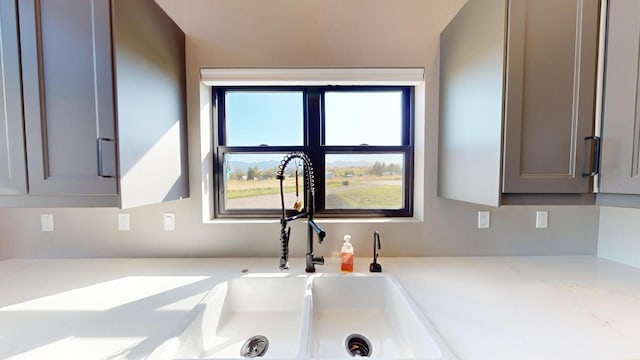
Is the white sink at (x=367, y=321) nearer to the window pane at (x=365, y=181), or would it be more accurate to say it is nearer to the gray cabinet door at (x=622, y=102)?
the window pane at (x=365, y=181)

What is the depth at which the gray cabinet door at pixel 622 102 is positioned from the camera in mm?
983

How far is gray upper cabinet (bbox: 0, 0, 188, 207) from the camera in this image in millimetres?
966

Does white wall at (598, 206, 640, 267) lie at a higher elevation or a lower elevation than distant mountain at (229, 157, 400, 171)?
lower

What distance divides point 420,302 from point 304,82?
1.30 m

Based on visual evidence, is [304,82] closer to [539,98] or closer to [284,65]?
[284,65]

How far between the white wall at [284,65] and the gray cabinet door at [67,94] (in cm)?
48

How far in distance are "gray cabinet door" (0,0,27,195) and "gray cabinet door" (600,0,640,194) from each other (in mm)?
2433

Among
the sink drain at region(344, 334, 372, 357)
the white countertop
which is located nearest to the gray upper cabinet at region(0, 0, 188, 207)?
the white countertop

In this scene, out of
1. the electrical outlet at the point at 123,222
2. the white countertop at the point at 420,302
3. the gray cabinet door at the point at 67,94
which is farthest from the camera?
the electrical outlet at the point at 123,222

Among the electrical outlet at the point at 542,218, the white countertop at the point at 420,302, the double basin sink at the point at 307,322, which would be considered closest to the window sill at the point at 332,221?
the white countertop at the point at 420,302

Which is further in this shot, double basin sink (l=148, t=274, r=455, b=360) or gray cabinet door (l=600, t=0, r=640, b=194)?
gray cabinet door (l=600, t=0, r=640, b=194)

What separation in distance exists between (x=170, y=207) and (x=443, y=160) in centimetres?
165

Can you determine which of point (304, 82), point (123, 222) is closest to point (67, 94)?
point (123, 222)

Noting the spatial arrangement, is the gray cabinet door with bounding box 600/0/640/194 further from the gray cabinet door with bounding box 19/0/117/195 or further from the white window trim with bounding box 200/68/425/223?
the gray cabinet door with bounding box 19/0/117/195
